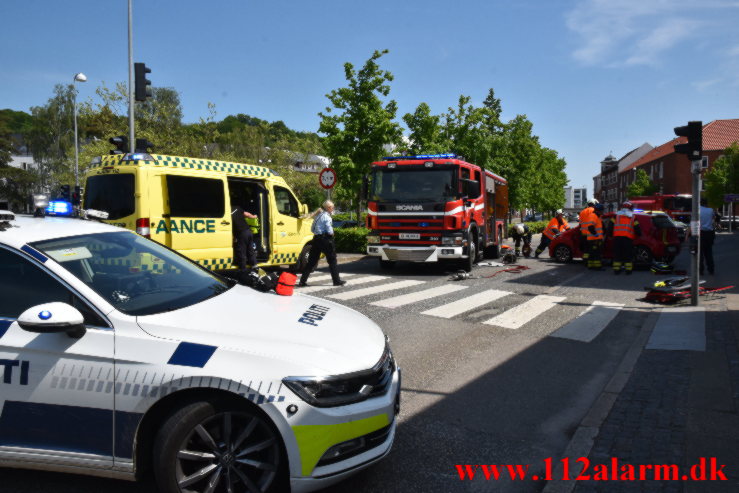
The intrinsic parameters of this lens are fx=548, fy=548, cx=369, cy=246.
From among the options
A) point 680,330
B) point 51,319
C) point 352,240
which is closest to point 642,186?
point 352,240

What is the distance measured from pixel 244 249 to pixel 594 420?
25.5 feet

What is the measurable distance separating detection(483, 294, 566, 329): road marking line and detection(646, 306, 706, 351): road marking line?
1.70 metres

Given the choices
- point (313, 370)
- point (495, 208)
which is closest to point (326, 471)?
point (313, 370)

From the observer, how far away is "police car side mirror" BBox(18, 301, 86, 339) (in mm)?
2582

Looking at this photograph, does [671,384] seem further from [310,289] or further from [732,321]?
[310,289]

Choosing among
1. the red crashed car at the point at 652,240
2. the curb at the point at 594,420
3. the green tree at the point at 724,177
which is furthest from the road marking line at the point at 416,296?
the green tree at the point at 724,177

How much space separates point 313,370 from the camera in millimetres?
2682

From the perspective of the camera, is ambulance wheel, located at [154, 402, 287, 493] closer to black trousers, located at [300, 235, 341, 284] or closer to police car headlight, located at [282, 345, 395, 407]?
police car headlight, located at [282, 345, 395, 407]

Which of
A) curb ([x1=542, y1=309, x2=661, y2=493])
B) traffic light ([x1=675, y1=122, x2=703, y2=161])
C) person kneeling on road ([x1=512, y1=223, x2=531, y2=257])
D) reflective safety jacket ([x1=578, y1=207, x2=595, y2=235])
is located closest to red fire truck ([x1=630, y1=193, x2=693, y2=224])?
person kneeling on road ([x1=512, y1=223, x2=531, y2=257])

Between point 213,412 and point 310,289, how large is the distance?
26.8 ft

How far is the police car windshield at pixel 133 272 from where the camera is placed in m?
3.06

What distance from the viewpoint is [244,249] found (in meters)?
10.6

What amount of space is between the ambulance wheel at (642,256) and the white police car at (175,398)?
1446 cm

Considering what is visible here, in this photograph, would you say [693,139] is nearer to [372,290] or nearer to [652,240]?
[372,290]
